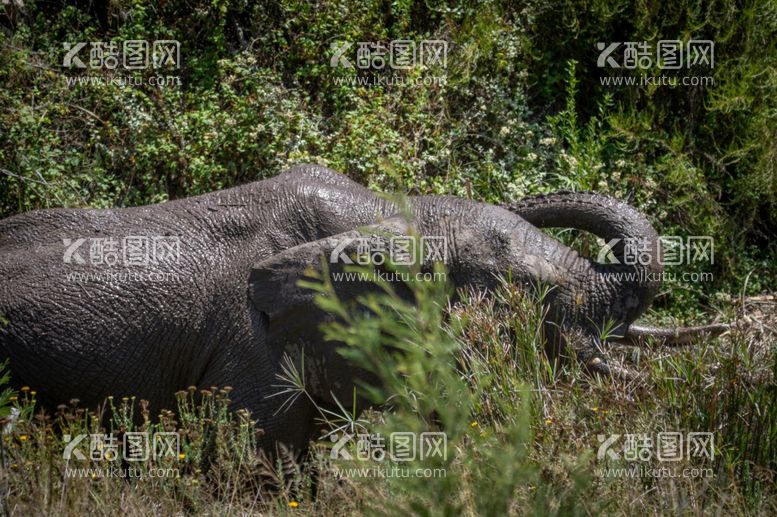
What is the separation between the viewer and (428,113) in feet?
33.1

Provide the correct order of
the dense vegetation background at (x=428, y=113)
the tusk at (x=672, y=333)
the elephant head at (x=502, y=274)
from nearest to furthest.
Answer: the elephant head at (x=502, y=274) < the tusk at (x=672, y=333) < the dense vegetation background at (x=428, y=113)

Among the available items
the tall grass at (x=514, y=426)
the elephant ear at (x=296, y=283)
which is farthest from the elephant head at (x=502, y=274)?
the tall grass at (x=514, y=426)

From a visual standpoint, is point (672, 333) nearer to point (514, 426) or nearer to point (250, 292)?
point (514, 426)

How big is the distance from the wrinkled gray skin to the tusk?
0.18 m

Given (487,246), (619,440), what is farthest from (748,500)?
(487,246)

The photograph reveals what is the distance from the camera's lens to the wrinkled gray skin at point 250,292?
18.3ft

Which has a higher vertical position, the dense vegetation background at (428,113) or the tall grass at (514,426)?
the dense vegetation background at (428,113)

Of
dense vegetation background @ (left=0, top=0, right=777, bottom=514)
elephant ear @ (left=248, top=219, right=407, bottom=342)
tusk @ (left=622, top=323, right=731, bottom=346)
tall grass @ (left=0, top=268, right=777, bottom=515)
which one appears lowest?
tall grass @ (left=0, top=268, right=777, bottom=515)

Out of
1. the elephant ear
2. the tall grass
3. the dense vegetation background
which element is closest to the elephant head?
the elephant ear

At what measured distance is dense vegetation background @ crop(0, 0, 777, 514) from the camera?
9273 millimetres

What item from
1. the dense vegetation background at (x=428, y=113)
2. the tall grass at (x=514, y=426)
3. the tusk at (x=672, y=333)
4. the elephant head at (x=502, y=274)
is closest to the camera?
the tall grass at (x=514, y=426)

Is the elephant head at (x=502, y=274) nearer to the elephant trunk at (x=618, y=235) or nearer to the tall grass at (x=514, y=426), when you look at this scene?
the elephant trunk at (x=618, y=235)

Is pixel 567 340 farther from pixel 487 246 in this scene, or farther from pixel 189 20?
pixel 189 20

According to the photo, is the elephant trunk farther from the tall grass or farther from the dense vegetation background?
the dense vegetation background
